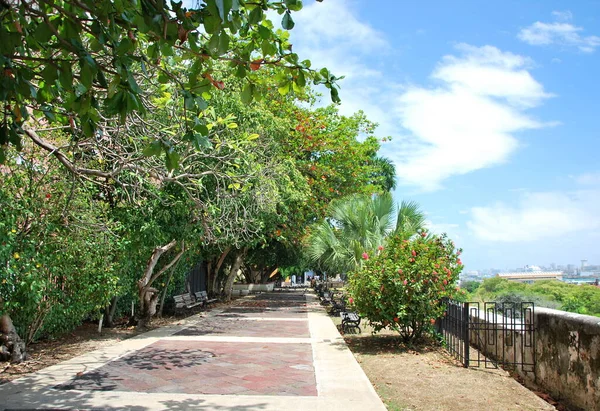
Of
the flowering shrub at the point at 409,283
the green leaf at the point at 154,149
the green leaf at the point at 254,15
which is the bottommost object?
the flowering shrub at the point at 409,283

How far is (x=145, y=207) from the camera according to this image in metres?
11.1

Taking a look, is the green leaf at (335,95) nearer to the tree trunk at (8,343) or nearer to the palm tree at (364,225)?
the tree trunk at (8,343)

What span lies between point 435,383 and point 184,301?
478 inches

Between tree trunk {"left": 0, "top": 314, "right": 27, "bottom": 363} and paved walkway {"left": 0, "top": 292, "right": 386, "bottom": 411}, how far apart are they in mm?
661

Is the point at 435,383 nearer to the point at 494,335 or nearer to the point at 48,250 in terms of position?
the point at 494,335

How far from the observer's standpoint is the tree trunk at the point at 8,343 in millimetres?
8117

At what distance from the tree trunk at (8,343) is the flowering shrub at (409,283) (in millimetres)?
5967

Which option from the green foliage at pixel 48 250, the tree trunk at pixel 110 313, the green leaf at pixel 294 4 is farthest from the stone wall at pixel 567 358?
the tree trunk at pixel 110 313

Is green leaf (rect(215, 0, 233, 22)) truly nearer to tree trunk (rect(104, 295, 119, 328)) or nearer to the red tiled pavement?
the red tiled pavement

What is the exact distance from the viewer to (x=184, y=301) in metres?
18.0

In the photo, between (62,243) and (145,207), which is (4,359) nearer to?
(62,243)

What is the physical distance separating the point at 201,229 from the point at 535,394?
8057mm

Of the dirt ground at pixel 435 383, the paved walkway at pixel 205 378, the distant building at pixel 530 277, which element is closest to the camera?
the paved walkway at pixel 205 378

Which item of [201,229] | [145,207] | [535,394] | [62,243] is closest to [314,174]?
[201,229]
